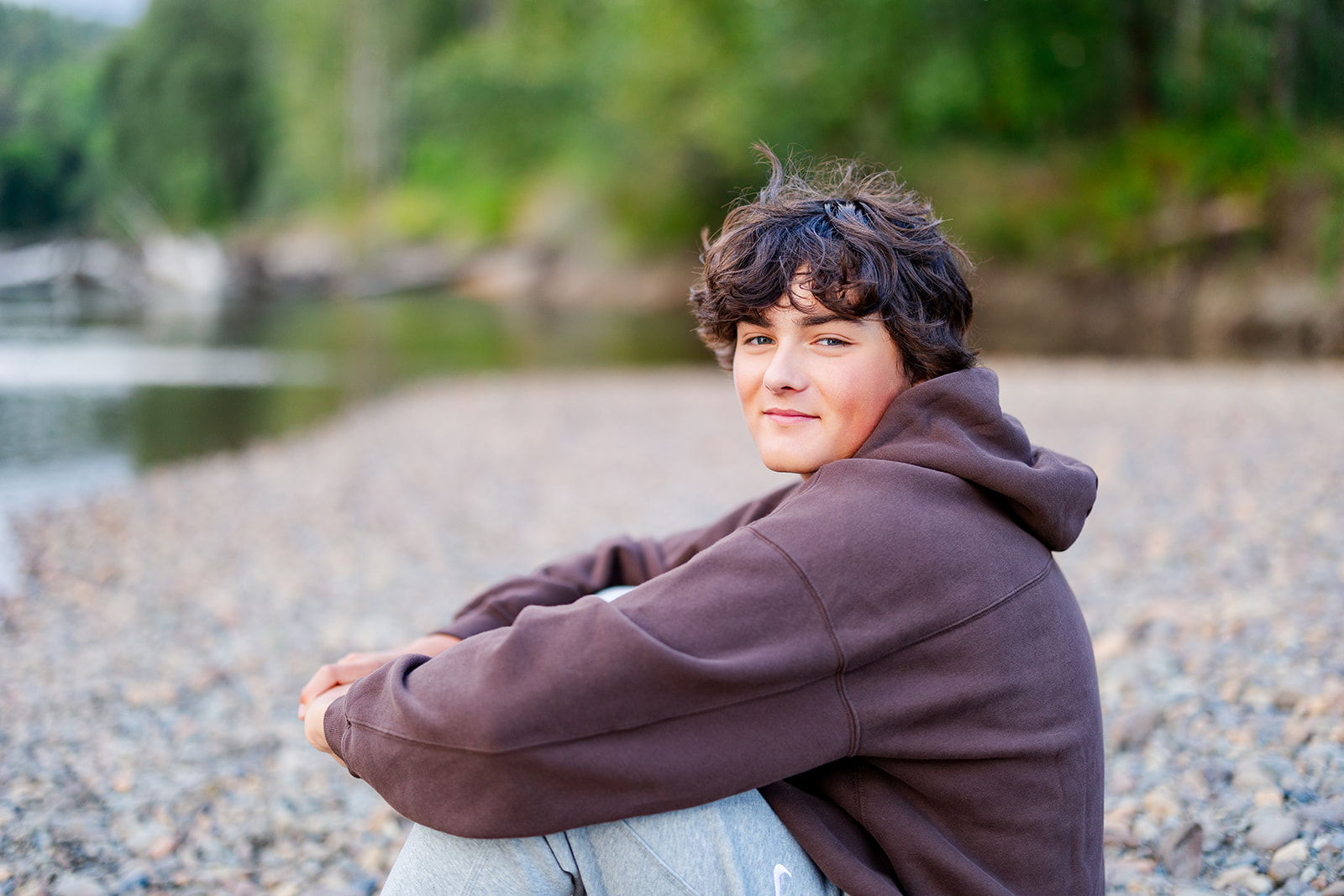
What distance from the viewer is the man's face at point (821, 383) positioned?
1576 mm

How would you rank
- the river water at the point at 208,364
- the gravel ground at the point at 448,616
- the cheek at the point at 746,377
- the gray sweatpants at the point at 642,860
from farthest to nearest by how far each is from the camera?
1. the river water at the point at 208,364
2. the gravel ground at the point at 448,616
3. the cheek at the point at 746,377
4. the gray sweatpants at the point at 642,860

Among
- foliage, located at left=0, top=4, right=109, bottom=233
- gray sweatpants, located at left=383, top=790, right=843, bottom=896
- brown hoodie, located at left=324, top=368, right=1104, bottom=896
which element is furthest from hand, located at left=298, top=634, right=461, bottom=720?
foliage, located at left=0, top=4, right=109, bottom=233

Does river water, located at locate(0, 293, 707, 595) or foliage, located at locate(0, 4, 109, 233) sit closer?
river water, located at locate(0, 293, 707, 595)

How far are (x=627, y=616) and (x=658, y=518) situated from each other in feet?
15.6

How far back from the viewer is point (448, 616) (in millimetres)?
4488

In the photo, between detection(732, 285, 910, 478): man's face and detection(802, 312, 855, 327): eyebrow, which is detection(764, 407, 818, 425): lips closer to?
Result: detection(732, 285, 910, 478): man's face

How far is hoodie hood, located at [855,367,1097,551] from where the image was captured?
1449mm

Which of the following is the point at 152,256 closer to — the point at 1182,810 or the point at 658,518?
the point at 658,518

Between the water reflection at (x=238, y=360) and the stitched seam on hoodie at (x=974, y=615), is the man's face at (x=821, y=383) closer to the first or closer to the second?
the stitched seam on hoodie at (x=974, y=615)

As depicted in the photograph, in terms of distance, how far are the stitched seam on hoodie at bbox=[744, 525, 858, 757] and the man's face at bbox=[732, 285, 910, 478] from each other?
0.94ft

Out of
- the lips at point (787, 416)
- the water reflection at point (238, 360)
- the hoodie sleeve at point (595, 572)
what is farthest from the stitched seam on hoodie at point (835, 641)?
the water reflection at point (238, 360)

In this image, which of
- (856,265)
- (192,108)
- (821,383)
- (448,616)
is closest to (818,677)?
(821,383)

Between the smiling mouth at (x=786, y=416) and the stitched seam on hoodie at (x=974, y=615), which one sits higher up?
the smiling mouth at (x=786, y=416)

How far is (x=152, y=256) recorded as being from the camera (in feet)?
101
